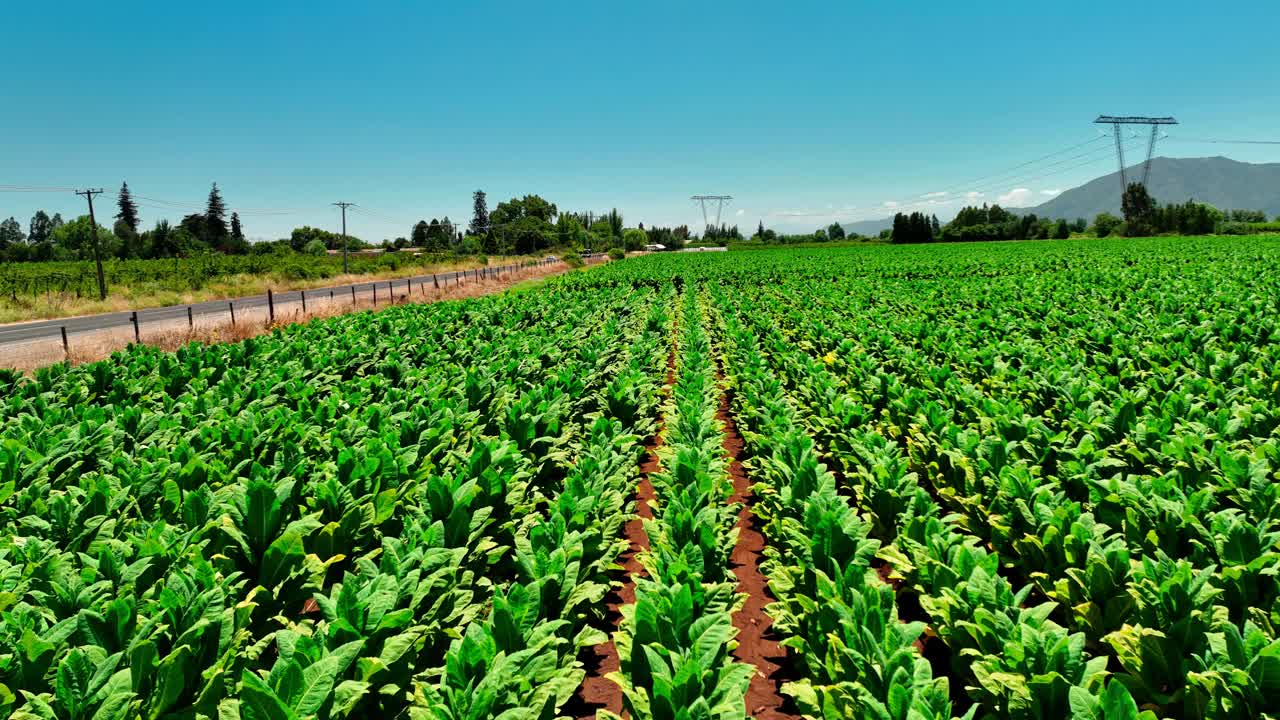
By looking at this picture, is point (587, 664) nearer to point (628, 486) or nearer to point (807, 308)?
point (628, 486)

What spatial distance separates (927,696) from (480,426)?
248 inches

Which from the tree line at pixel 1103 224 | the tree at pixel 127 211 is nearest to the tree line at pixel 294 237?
the tree at pixel 127 211

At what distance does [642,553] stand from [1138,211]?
117 m

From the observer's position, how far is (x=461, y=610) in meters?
3.98

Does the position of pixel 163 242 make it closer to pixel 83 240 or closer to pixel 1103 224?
pixel 83 240

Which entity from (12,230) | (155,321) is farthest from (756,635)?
(12,230)

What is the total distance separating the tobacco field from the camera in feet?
9.77

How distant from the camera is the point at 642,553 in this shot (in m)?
4.62

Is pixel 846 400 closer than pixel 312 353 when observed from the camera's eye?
Yes

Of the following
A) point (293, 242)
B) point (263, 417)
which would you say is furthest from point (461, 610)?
point (293, 242)

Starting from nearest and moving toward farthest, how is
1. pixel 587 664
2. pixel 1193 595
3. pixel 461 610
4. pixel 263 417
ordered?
pixel 1193 595, pixel 461 610, pixel 587 664, pixel 263 417

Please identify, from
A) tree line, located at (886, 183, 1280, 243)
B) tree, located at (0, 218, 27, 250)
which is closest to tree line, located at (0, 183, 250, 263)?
tree, located at (0, 218, 27, 250)

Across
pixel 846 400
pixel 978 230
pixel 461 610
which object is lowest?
pixel 461 610

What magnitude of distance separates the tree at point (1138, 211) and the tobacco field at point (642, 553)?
101m
